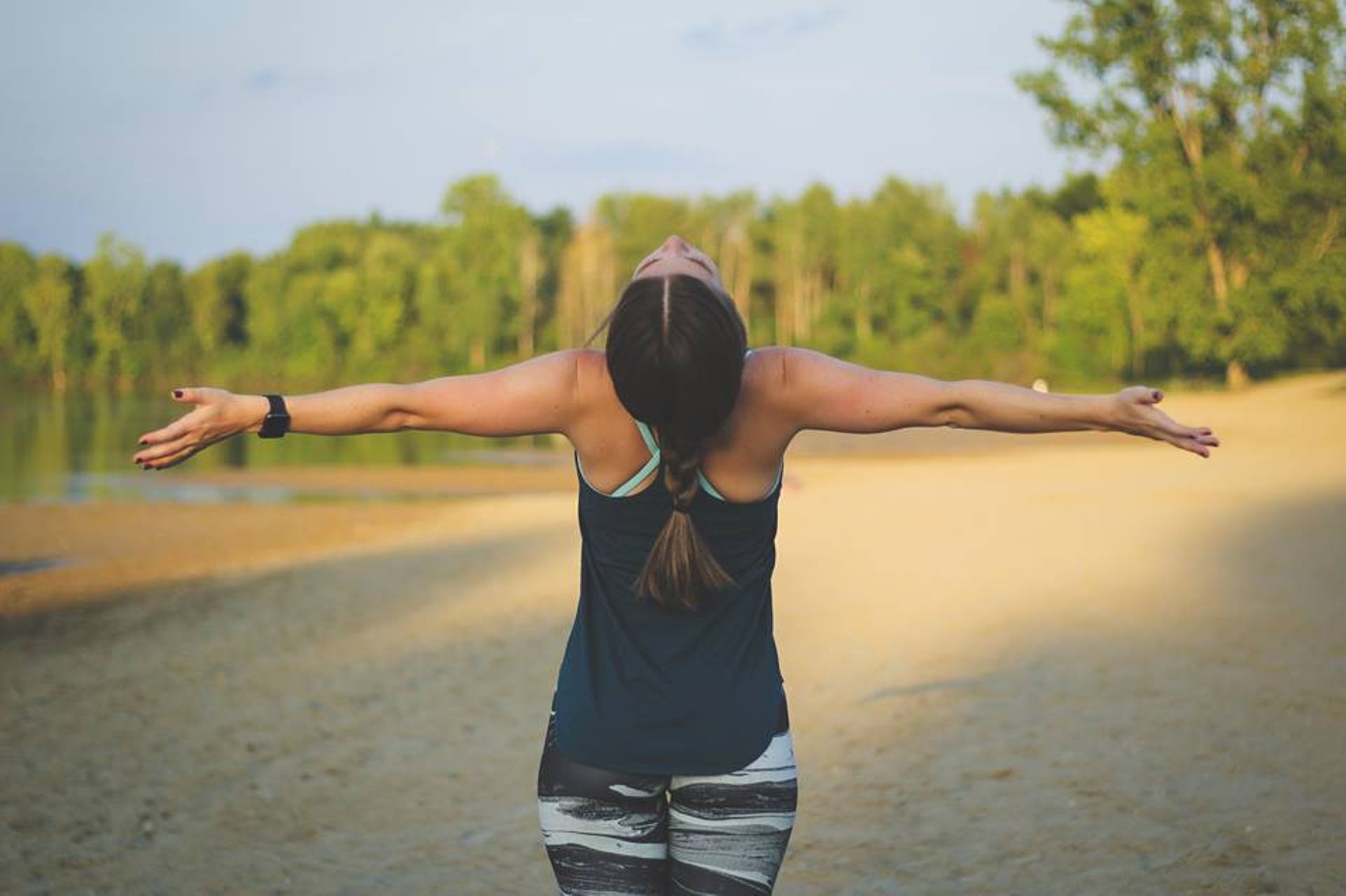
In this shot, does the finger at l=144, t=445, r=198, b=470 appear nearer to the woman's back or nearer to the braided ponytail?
the woman's back

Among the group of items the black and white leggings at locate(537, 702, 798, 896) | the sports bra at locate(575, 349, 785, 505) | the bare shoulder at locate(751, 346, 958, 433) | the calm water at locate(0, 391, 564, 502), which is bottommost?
the calm water at locate(0, 391, 564, 502)

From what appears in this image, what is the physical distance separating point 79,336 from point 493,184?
36984 millimetres

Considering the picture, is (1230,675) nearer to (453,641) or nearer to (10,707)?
(453,641)

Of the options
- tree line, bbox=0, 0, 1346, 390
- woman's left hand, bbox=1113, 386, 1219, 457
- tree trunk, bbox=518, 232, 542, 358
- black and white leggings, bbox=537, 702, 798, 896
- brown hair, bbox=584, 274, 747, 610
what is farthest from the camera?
tree trunk, bbox=518, 232, 542, 358

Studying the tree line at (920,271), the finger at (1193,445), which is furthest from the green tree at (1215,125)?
the finger at (1193,445)

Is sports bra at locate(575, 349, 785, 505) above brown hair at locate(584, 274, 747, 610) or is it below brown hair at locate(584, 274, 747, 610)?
below

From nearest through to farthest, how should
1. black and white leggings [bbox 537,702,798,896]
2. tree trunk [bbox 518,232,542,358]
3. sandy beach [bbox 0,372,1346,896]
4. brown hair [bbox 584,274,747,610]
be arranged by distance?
brown hair [bbox 584,274,747,610] < black and white leggings [bbox 537,702,798,896] < sandy beach [bbox 0,372,1346,896] < tree trunk [bbox 518,232,542,358]

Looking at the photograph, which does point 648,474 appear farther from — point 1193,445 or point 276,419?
point 1193,445

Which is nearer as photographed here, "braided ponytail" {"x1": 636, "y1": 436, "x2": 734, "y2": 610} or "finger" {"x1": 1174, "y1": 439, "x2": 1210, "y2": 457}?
"braided ponytail" {"x1": 636, "y1": 436, "x2": 734, "y2": 610}

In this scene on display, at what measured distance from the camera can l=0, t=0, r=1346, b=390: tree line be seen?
126 ft

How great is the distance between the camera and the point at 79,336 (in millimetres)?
100438

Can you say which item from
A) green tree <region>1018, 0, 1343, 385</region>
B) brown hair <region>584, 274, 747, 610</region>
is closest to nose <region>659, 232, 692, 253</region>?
brown hair <region>584, 274, 747, 610</region>

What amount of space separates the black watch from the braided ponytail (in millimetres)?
743

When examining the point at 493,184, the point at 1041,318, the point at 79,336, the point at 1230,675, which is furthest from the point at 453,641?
the point at 79,336
